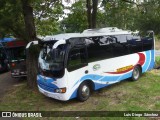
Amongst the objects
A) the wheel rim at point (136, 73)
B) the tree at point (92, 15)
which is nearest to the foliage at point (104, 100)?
the wheel rim at point (136, 73)

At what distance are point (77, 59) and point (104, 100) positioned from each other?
6.23 ft

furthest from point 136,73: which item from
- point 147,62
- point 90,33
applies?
point 90,33

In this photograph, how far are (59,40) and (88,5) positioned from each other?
23.7 ft

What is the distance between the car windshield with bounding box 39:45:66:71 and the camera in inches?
331

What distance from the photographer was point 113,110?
785 cm

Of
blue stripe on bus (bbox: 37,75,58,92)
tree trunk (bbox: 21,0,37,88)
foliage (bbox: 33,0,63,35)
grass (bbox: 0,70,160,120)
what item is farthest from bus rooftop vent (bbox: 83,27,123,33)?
blue stripe on bus (bbox: 37,75,58,92)

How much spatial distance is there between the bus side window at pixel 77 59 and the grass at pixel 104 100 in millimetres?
1457

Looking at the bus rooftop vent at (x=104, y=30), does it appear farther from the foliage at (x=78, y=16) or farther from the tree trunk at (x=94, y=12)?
the foliage at (x=78, y=16)

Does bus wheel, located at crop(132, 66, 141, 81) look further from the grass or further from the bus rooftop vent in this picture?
the bus rooftop vent

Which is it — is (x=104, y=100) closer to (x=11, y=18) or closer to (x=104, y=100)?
(x=104, y=100)

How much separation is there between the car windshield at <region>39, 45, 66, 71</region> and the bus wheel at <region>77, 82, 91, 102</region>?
50.6 inches

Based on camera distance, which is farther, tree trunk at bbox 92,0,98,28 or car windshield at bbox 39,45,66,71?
tree trunk at bbox 92,0,98,28

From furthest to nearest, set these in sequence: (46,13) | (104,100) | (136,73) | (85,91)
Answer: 1. (136,73)
2. (46,13)
3. (85,91)
4. (104,100)

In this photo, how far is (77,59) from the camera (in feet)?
28.9
